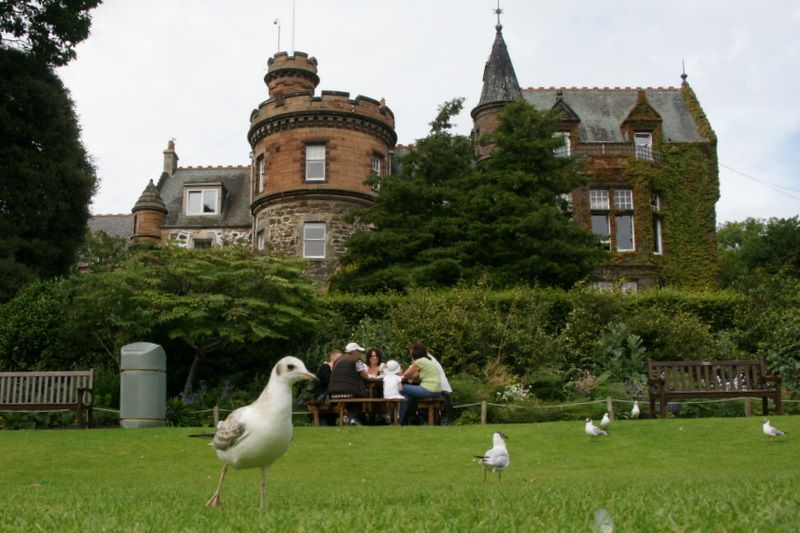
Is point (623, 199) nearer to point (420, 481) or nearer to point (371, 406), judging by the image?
point (371, 406)

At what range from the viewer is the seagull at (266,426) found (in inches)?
254

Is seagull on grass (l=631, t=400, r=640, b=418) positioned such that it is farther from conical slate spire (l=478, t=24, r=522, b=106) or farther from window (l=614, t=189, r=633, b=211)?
conical slate spire (l=478, t=24, r=522, b=106)

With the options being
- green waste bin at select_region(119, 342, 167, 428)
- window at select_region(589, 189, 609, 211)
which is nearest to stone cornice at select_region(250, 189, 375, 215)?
window at select_region(589, 189, 609, 211)

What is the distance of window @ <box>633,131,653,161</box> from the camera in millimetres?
37406

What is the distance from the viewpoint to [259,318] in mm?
20016

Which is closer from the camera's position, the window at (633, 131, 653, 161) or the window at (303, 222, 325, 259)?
the window at (303, 222, 325, 259)

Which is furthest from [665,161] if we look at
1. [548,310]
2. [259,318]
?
[259,318]

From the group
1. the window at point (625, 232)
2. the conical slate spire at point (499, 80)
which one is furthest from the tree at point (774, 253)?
the conical slate spire at point (499, 80)

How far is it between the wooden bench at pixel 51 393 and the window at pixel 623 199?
2516 centimetres

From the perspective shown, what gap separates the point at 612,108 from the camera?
135 feet

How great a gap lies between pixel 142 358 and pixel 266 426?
432 inches

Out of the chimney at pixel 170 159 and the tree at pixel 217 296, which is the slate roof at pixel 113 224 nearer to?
the chimney at pixel 170 159

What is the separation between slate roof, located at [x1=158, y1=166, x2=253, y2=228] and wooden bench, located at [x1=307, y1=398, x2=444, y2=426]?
27431mm

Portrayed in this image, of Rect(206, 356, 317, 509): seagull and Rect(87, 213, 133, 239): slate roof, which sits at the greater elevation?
Rect(87, 213, 133, 239): slate roof
